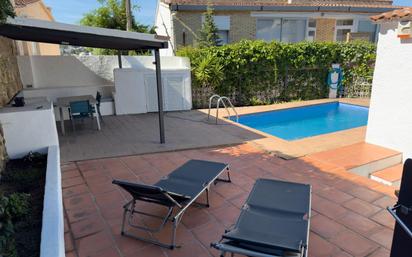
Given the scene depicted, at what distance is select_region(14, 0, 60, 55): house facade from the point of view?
11288mm

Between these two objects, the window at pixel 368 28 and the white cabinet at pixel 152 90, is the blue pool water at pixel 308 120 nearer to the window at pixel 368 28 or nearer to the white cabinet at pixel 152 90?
the white cabinet at pixel 152 90

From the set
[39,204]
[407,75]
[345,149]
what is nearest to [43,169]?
[39,204]

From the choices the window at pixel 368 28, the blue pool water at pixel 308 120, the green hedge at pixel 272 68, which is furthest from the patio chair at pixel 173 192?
the window at pixel 368 28

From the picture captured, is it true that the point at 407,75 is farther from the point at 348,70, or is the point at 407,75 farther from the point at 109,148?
the point at 348,70

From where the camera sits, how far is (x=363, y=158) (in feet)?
19.9

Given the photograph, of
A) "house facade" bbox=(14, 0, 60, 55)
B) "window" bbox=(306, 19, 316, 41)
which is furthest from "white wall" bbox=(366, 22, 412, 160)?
"window" bbox=(306, 19, 316, 41)

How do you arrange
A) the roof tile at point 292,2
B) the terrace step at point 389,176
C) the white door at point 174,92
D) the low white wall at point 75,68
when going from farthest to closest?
the roof tile at point 292,2 < the white door at point 174,92 < the low white wall at point 75,68 < the terrace step at point 389,176

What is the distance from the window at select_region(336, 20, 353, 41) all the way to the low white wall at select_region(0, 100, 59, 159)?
19.4 meters

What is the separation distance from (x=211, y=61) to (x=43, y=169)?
836 centimetres

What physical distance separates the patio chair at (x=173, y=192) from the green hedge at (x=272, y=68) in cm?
764

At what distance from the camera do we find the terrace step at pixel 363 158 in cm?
570

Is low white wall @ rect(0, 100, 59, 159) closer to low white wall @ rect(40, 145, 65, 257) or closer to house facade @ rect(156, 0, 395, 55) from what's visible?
low white wall @ rect(40, 145, 65, 257)

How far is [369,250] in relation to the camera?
311 centimetres

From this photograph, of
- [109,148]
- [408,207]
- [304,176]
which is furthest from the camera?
[109,148]
